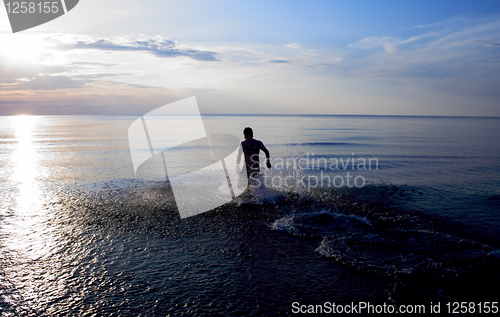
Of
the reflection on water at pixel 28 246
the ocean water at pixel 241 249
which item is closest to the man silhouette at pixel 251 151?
the ocean water at pixel 241 249

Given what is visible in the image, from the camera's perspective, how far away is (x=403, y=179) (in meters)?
13.5

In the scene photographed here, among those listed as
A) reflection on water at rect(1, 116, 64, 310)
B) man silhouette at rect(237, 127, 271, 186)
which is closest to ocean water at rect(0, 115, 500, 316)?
reflection on water at rect(1, 116, 64, 310)

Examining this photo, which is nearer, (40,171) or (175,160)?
(40,171)

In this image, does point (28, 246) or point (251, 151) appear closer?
point (28, 246)

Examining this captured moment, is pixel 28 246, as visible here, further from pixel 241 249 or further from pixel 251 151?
pixel 251 151

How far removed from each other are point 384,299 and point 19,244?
271 inches

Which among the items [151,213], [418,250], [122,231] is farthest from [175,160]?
[418,250]

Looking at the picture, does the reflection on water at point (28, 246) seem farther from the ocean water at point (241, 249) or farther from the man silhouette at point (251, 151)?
the man silhouette at point (251, 151)

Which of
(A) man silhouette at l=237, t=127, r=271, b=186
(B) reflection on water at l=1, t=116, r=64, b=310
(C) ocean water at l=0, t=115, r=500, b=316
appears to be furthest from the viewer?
(A) man silhouette at l=237, t=127, r=271, b=186

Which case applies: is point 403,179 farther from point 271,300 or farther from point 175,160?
point 175,160

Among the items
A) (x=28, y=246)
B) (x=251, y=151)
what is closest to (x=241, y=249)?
(x=251, y=151)

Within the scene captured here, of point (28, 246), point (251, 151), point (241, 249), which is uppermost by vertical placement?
point (251, 151)

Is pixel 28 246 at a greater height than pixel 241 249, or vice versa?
pixel 28 246

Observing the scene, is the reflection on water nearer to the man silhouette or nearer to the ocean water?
the ocean water
